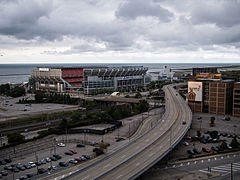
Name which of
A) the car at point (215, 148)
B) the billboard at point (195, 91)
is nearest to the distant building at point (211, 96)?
the billboard at point (195, 91)

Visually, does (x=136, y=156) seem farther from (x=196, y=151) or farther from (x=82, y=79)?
(x=82, y=79)

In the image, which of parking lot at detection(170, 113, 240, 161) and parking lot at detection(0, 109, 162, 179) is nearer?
parking lot at detection(0, 109, 162, 179)

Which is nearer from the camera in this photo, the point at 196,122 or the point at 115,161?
the point at 115,161

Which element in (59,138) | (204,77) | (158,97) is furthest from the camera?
(158,97)

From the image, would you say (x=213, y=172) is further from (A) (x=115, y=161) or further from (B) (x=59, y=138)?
(B) (x=59, y=138)

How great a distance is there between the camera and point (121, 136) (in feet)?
161

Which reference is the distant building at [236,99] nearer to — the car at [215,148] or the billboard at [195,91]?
the billboard at [195,91]

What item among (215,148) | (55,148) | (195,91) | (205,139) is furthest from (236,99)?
(55,148)

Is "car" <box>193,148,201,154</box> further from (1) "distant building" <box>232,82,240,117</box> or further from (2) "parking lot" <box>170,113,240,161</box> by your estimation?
(1) "distant building" <box>232,82,240,117</box>

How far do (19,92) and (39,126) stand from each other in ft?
206

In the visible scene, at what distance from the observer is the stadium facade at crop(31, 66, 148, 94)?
114438mm

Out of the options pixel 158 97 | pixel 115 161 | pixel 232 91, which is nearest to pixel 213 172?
pixel 115 161

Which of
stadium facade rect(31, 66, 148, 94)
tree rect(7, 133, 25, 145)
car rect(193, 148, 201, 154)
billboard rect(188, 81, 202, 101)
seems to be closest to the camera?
car rect(193, 148, 201, 154)

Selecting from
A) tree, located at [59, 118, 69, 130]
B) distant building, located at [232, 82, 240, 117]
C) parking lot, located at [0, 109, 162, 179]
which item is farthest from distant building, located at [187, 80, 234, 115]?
tree, located at [59, 118, 69, 130]
